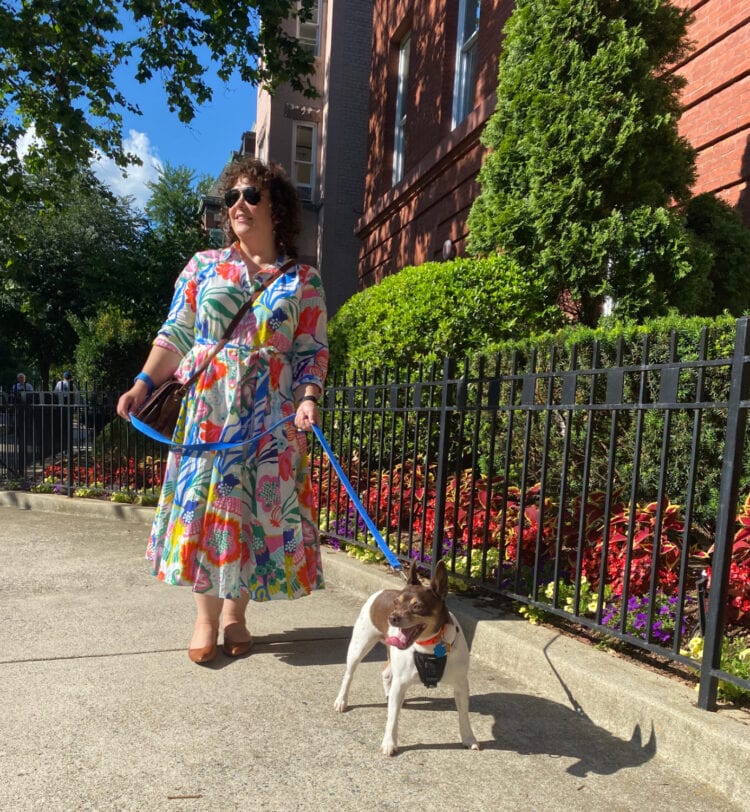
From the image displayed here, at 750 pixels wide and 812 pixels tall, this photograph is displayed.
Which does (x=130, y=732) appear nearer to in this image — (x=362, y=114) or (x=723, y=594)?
(x=723, y=594)

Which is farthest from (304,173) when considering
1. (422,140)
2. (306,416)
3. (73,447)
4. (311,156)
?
(306,416)

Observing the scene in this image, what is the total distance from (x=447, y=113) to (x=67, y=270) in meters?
12.5

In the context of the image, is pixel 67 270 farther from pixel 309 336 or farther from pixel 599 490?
pixel 599 490

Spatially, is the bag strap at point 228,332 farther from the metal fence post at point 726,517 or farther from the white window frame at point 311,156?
the white window frame at point 311,156

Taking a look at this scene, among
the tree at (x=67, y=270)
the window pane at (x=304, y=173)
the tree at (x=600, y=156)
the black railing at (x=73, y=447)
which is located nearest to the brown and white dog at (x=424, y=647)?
the tree at (x=600, y=156)

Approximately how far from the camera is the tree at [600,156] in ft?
17.8

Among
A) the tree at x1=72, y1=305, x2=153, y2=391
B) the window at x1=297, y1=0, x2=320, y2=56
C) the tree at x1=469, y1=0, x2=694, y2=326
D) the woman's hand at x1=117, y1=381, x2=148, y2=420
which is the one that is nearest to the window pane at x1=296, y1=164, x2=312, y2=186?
the window at x1=297, y1=0, x2=320, y2=56

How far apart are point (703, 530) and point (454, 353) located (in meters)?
2.38

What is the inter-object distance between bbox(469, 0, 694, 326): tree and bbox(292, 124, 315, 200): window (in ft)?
48.9

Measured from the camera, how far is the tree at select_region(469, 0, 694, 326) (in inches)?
214

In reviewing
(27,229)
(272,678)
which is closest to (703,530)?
(272,678)

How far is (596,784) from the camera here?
2.22 m

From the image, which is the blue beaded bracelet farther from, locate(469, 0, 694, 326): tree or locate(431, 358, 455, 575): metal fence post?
locate(469, 0, 694, 326): tree

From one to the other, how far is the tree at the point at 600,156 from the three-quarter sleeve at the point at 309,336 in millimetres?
3078
